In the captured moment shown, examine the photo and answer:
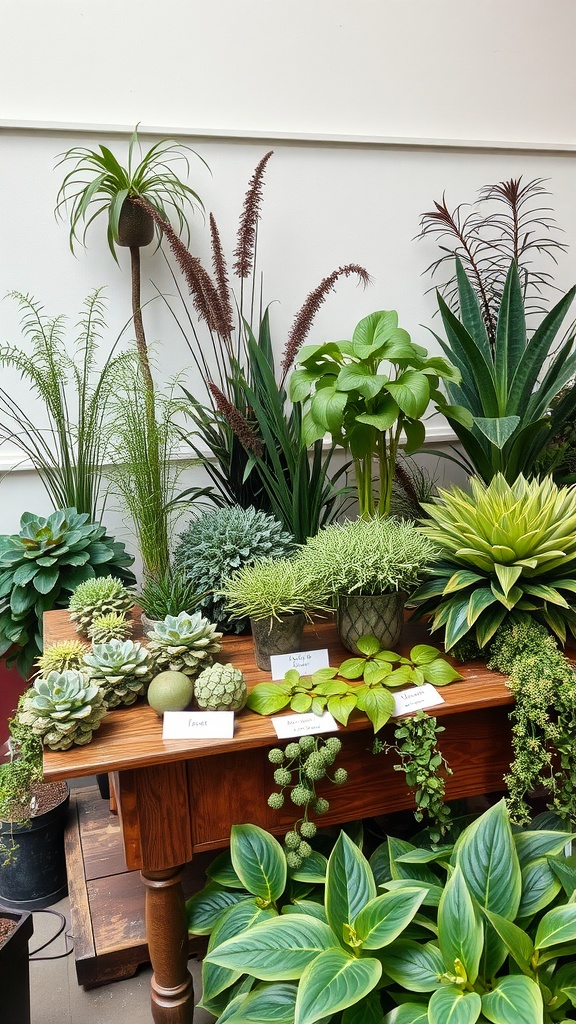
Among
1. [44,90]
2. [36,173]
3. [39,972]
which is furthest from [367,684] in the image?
[44,90]

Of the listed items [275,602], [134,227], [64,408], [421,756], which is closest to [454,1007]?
[421,756]

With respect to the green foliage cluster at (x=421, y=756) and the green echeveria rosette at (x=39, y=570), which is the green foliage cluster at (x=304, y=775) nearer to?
the green foliage cluster at (x=421, y=756)

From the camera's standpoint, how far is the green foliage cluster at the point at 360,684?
119 centimetres

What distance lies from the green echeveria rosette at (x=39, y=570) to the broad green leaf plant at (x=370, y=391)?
0.64 m

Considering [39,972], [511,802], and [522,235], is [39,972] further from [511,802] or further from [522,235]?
[522,235]

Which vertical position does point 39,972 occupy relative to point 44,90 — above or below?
below

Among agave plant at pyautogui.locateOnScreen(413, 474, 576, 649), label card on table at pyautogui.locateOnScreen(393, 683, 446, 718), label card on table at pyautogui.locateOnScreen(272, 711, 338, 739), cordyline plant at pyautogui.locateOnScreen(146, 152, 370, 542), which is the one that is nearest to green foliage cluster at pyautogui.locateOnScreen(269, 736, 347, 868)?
label card on table at pyautogui.locateOnScreen(272, 711, 338, 739)

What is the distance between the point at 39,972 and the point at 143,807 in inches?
30.1

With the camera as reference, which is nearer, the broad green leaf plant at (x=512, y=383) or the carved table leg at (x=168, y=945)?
the carved table leg at (x=168, y=945)

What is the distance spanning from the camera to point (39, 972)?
1559 millimetres

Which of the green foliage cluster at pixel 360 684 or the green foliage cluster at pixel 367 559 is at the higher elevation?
the green foliage cluster at pixel 367 559

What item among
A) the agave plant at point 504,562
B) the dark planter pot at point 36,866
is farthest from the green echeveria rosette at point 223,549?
the dark planter pot at point 36,866

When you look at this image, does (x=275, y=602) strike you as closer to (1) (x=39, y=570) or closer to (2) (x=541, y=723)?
(2) (x=541, y=723)

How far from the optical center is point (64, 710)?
42.9 inches
